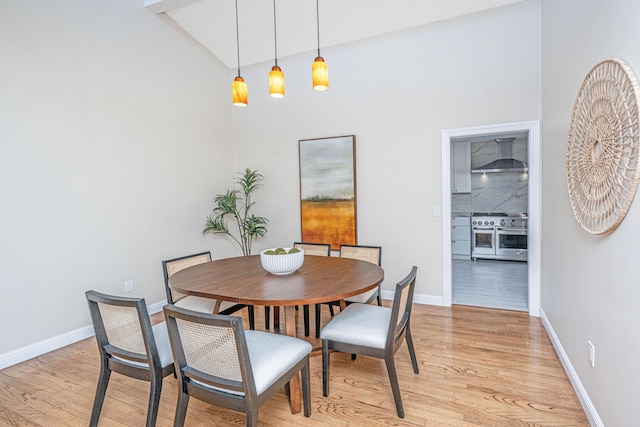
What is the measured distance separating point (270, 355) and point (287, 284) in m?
0.52

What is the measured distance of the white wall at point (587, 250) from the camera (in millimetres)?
1398

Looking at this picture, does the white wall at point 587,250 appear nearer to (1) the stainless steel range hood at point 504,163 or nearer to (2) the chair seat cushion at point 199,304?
(2) the chair seat cushion at point 199,304

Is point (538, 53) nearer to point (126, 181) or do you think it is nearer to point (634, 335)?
point (634, 335)

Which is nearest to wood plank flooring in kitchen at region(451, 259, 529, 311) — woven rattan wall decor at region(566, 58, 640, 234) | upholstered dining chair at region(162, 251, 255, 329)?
woven rattan wall decor at region(566, 58, 640, 234)

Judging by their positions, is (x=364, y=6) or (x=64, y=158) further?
(x=364, y=6)

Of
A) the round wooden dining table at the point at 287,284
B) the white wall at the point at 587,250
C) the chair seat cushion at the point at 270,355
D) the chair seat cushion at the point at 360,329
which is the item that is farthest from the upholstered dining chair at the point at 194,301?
the white wall at the point at 587,250

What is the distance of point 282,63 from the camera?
440cm

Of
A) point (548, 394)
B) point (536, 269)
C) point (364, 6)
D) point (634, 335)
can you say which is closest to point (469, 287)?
point (536, 269)

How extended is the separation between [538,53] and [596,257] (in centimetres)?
235

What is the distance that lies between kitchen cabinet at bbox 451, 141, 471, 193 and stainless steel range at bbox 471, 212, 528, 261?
63 cm

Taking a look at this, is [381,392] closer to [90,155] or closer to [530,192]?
[530,192]

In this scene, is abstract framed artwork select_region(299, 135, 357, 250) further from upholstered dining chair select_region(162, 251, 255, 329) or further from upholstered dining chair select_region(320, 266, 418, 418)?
upholstered dining chair select_region(320, 266, 418, 418)

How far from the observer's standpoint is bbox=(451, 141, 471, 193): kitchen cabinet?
21.3 ft

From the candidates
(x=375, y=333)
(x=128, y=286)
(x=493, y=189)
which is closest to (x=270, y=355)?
(x=375, y=333)
